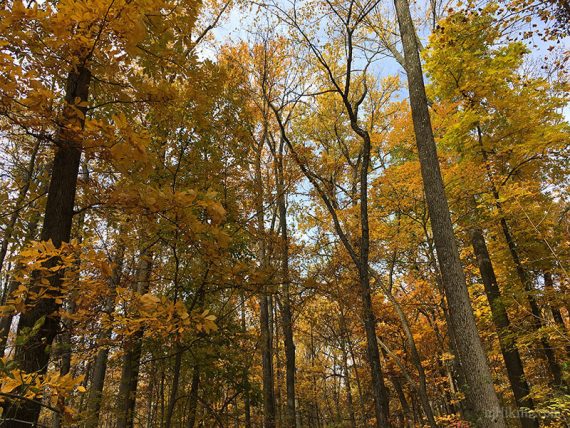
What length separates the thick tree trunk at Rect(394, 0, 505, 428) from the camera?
4.42 m

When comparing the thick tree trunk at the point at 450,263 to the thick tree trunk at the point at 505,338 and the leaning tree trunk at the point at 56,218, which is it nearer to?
the leaning tree trunk at the point at 56,218

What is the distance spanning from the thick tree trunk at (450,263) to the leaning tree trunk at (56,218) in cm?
466

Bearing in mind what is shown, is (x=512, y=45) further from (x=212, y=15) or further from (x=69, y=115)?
(x=69, y=115)

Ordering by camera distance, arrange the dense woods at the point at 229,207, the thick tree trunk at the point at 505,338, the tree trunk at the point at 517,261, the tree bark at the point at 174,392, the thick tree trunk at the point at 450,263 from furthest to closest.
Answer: the tree trunk at the point at 517,261
the thick tree trunk at the point at 505,338
the thick tree trunk at the point at 450,263
the tree bark at the point at 174,392
the dense woods at the point at 229,207

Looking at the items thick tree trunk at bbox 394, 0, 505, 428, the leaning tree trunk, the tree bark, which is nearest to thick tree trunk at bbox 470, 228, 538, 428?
thick tree trunk at bbox 394, 0, 505, 428

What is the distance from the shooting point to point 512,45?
1019 centimetres

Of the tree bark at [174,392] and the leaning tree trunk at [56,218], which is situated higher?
the leaning tree trunk at [56,218]

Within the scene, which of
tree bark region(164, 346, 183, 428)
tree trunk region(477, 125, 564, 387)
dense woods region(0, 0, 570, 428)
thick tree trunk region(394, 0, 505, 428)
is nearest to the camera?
dense woods region(0, 0, 570, 428)

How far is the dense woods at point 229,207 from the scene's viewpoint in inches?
86.0

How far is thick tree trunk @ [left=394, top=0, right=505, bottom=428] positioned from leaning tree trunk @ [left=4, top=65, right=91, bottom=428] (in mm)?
4663

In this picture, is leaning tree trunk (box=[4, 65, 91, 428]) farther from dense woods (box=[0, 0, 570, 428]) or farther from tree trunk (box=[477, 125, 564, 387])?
tree trunk (box=[477, 125, 564, 387])

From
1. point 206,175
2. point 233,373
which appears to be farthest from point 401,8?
point 233,373

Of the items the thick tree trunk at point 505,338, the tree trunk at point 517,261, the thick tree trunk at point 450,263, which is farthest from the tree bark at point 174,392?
the tree trunk at point 517,261

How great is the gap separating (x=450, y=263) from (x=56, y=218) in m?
4.78
